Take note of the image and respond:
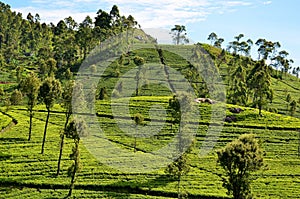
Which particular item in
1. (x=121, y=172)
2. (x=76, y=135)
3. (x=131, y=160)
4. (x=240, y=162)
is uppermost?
(x=76, y=135)

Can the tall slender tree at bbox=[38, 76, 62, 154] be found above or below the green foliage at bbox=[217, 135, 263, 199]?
above

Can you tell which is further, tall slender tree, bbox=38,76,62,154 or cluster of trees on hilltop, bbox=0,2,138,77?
cluster of trees on hilltop, bbox=0,2,138,77

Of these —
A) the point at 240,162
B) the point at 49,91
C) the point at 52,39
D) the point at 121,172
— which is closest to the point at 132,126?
the point at 121,172

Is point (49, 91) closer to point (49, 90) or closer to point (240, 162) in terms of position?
point (49, 90)

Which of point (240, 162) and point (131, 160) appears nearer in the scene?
point (240, 162)

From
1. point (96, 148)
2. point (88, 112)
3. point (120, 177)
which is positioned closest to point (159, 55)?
point (88, 112)

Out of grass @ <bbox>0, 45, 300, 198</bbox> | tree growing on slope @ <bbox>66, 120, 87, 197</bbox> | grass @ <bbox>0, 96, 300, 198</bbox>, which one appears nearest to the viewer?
tree growing on slope @ <bbox>66, 120, 87, 197</bbox>

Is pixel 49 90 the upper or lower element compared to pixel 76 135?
upper

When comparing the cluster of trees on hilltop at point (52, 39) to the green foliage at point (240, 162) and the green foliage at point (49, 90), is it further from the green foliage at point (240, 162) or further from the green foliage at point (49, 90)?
the green foliage at point (240, 162)

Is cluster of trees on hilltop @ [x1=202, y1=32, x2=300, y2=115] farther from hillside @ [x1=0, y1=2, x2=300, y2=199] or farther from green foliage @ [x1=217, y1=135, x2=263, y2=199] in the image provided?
green foliage @ [x1=217, y1=135, x2=263, y2=199]

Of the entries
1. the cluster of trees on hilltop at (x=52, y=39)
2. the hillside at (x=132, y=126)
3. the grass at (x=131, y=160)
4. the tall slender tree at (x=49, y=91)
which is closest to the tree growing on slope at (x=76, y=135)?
the hillside at (x=132, y=126)

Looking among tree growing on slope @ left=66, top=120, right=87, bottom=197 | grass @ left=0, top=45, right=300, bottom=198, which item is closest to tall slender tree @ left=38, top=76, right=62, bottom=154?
grass @ left=0, top=45, right=300, bottom=198

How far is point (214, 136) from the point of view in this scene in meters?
81.9

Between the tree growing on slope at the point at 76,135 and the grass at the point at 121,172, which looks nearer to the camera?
the tree growing on slope at the point at 76,135
